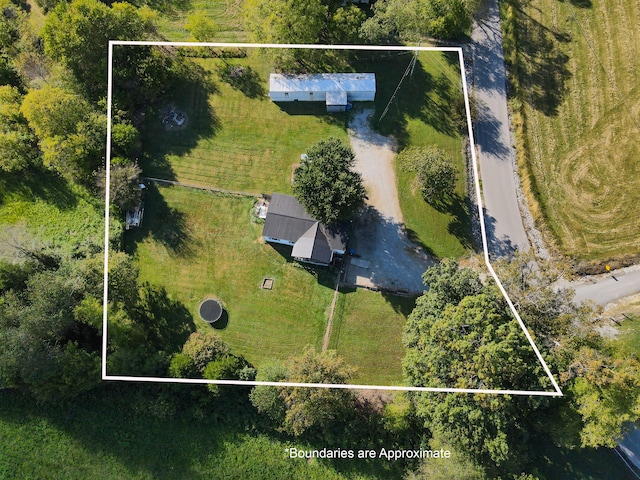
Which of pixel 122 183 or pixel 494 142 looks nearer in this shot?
pixel 122 183

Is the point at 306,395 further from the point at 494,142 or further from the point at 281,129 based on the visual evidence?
the point at 494,142

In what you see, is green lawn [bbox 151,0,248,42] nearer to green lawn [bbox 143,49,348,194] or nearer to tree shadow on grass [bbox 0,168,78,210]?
green lawn [bbox 143,49,348,194]

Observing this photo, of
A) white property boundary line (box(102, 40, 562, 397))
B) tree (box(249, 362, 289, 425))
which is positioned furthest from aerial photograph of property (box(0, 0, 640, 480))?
white property boundary line (box(102, 40, 562, 397))

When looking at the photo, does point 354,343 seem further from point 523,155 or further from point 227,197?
point 523,155

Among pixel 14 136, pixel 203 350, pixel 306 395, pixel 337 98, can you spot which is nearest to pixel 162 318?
pixel 203 350

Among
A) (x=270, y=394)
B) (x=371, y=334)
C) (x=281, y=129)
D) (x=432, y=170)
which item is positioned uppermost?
(x=432, y=170)

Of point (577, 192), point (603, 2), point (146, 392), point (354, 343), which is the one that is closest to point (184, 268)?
point (146, 392)
